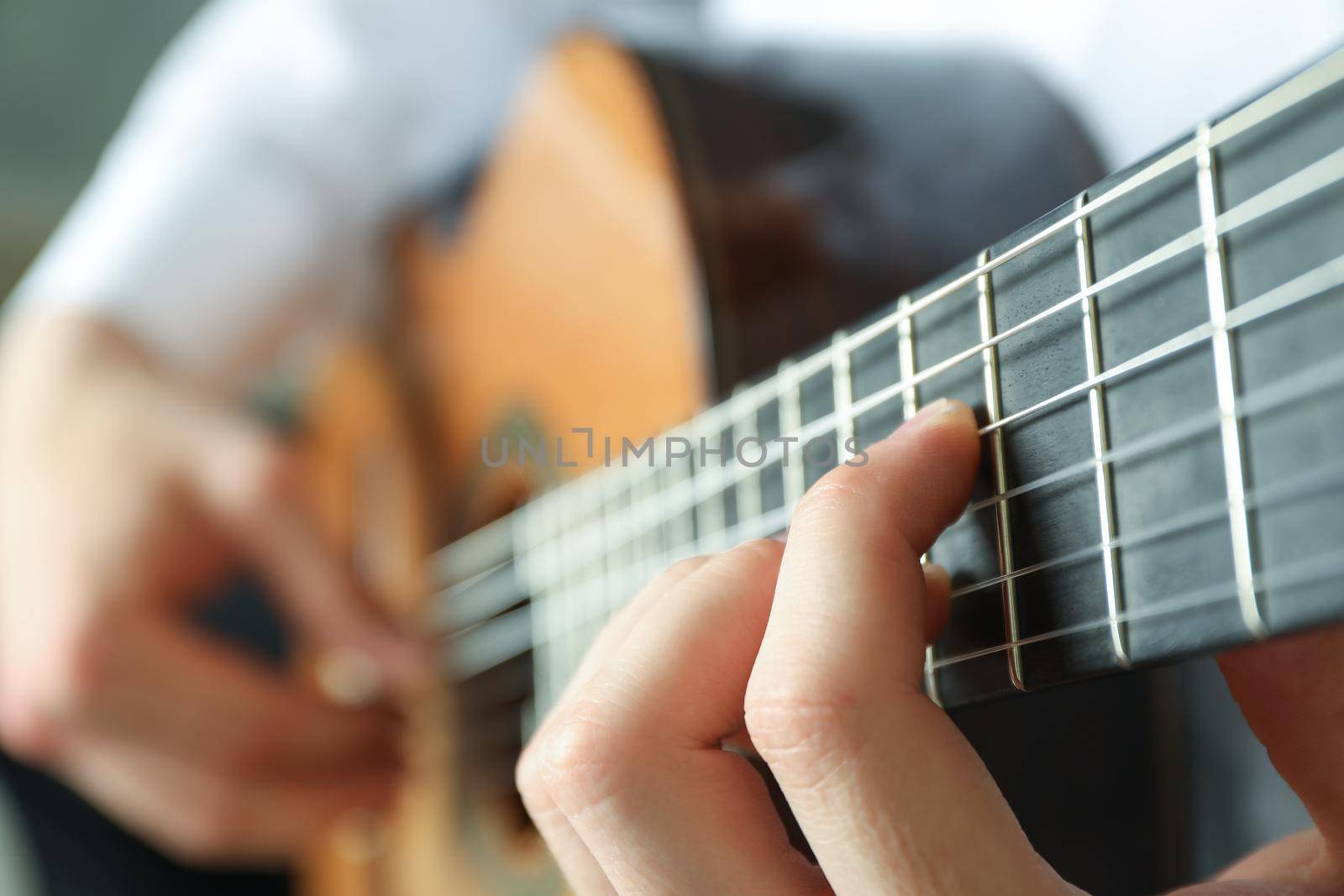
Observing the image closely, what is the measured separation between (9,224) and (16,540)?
756 mm

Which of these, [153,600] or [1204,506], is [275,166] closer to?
[153,600]

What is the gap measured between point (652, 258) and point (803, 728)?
0.29 meters

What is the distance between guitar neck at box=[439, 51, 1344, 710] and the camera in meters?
0.17

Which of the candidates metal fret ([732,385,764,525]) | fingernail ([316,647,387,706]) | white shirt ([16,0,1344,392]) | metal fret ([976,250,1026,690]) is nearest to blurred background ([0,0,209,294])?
white shirt ([16,0,1344,392])

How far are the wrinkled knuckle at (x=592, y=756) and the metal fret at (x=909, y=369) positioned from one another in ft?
0.25

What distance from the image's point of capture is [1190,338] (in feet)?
0.65

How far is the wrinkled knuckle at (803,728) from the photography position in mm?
213

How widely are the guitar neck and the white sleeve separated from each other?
508 mm

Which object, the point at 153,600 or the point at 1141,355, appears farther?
the point at 153,600

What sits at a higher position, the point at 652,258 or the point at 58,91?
the point at 58,91

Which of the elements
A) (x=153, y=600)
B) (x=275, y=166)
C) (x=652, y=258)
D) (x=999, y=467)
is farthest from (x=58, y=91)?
(x=999, y=467)

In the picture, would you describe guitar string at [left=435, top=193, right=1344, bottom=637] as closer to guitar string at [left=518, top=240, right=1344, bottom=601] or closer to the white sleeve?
guitar string at [left=518, top=240, right=1344, bottom=601]

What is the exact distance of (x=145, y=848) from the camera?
2.75 ft

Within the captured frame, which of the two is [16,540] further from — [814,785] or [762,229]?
[814,785]
